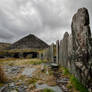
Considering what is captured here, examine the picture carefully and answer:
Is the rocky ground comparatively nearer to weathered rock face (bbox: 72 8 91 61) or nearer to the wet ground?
the wet ground

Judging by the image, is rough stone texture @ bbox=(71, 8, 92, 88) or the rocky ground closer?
rough stone texture @ bbox=(71, 8, 92, 88)

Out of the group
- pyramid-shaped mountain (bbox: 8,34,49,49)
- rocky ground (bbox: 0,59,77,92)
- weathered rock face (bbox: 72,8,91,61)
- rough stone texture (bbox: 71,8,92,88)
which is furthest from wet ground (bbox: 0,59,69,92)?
pyramid-shaped mountain (bbox: 8,34,49,49)

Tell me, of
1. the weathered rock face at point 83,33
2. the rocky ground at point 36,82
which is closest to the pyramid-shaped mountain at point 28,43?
the rocky ground at point 36,82

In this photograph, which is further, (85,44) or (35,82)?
(35,82)

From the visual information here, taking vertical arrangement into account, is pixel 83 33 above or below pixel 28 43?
below

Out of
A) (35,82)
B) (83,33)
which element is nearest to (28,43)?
(35,82)

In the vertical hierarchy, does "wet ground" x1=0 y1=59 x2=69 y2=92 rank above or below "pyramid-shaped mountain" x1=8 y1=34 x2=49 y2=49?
below

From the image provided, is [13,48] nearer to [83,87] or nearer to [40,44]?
[40,44]

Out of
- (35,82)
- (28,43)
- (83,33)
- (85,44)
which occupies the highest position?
(28,43)

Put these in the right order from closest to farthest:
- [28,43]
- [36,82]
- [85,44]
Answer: [85,44]
[36,82]
[28,43]

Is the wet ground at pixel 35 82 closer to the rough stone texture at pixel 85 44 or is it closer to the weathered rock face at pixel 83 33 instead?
the rough stone texture at pixel 85 44

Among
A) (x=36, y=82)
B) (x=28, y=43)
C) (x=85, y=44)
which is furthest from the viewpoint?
(x=28, y=43)

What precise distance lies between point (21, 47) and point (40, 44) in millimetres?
5256

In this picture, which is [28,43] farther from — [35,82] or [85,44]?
[85,44]
